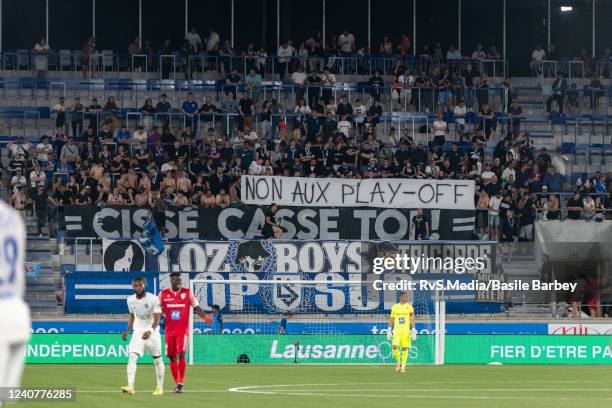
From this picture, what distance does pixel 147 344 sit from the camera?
1955 centimetres

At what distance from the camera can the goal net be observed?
31891 mm

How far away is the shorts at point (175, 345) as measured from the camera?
20172 millimetres

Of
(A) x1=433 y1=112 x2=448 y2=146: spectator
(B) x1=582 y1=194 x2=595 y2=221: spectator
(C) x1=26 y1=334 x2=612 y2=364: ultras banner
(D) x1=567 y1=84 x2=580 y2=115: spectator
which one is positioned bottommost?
(C) x1=26 y1=334 x2=612 y2=364: ultras banner

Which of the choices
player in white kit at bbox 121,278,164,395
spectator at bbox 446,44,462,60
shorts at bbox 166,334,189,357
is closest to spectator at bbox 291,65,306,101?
spectator at bbox 446,44,462,60

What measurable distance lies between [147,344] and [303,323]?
552 inches

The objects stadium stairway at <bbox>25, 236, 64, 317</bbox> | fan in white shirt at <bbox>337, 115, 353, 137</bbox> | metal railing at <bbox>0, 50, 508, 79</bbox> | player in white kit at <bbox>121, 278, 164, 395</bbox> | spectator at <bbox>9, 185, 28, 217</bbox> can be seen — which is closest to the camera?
player in white kit at <bbox>121, 278, 164, 395</bbox>

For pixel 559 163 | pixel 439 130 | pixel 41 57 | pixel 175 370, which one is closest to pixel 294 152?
pixel 439 130

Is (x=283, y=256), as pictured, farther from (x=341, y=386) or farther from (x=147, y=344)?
(x=147, y=344)

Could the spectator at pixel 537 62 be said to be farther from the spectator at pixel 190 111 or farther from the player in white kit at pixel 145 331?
the player in white kit at pixel 145 331

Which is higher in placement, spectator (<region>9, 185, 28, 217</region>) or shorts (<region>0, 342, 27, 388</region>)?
shorts (<region>0, 342, 27, 388</region>)

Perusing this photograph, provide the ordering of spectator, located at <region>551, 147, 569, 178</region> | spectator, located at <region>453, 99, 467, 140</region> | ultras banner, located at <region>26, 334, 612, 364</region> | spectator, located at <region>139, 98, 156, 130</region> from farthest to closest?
spectator, located at <region>453, 99, 467, 140</region>, spectator, located at <region>551, 147, 569, 178</region>, spectator, located at <region>139, 98, 156, 130</region>, ultras banner, located at <region>26, 334, 612, 364</region>

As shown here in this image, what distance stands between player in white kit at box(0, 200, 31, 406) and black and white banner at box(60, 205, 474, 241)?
100 feet

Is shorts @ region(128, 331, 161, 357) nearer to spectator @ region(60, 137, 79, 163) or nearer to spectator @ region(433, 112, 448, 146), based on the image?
spectator @ region(60, 137, 79, 163)

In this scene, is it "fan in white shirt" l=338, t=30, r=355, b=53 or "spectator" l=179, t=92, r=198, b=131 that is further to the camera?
"fan in white shirt" l=338, t=30, r=355, b=53
